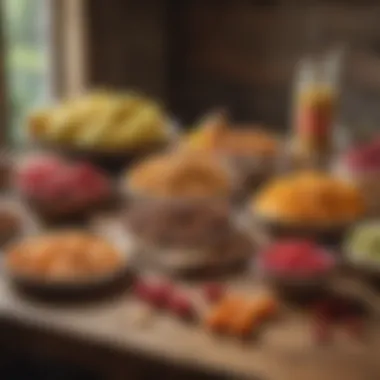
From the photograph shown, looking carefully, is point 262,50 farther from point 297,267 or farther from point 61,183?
point 297,267

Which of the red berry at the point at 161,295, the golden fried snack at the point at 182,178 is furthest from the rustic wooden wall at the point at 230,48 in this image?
the red berry at the point at 161,295

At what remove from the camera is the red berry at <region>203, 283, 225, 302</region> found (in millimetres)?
1581

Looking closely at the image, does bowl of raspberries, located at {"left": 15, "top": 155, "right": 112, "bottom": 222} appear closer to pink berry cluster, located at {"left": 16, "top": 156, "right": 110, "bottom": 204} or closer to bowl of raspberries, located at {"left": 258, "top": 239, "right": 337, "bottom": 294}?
pink berry cluster, located at {"left": 16, "top": 156, "right": 110, "bottom": 204}

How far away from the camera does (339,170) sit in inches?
84.7

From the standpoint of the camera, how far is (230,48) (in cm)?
394

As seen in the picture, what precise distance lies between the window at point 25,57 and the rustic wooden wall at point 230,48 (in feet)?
0.59

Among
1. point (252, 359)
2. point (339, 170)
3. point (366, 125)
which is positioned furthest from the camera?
point (366, 125)

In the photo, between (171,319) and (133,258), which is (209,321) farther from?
(133,258)

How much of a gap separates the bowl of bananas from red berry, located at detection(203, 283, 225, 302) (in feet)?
2.61

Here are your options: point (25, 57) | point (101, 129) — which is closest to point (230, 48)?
point (25, 57)

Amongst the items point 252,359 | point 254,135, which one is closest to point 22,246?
point 252,359

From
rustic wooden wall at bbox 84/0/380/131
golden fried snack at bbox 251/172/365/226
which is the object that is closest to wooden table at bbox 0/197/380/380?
golden fried snack at bbox 251/172/365/226

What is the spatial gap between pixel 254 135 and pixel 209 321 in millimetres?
1093

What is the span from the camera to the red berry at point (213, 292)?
5.19 ft
